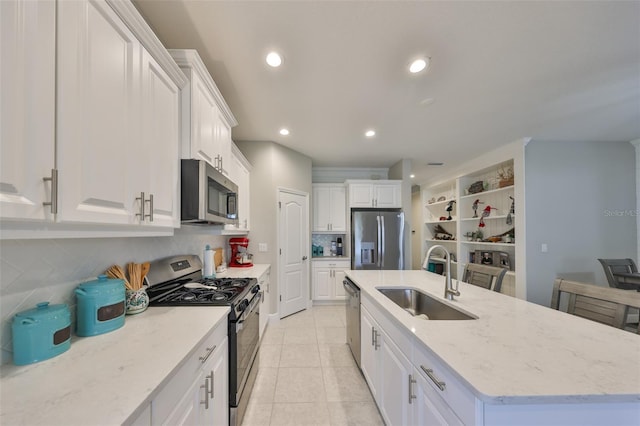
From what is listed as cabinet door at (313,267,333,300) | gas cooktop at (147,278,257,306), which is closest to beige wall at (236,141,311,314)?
cabinet door at (313,267,333,300)

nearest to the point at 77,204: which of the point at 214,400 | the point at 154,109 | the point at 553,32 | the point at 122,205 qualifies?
the point at 122,205

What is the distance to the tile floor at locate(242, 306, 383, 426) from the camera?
1790mm

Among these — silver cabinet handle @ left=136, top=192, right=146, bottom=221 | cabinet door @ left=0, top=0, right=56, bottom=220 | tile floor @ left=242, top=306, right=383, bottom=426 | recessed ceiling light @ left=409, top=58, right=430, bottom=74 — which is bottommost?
tile floor @ left=242, top=306, right=383, bottom=426

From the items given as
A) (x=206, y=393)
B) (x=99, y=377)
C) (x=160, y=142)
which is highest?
(x=160, y=142)

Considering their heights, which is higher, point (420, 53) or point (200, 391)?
point (420, 53)

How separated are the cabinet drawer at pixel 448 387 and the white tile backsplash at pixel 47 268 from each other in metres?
1.56

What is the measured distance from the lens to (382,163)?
4.91 m

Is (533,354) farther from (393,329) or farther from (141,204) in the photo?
(141,204)

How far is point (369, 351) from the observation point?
1.94 meters

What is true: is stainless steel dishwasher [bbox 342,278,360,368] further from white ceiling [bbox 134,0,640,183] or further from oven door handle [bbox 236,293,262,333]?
white ceiling [bbox 134,0,640,183]

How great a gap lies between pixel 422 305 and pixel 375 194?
9.64 ft

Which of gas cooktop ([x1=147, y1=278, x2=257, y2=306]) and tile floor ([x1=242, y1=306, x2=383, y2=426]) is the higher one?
gas cooktop ([x1=147, y1=278, x2=257, y2=306])

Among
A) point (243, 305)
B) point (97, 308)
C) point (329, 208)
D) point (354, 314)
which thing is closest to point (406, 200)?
point (329, 208)

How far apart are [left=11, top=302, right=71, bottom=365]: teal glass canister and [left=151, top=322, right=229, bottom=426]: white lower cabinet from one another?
0.44 metres
